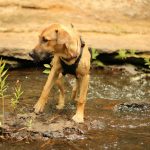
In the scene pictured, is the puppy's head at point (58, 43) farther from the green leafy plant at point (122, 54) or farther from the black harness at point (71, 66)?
the green leafy plant at point (122, 54)

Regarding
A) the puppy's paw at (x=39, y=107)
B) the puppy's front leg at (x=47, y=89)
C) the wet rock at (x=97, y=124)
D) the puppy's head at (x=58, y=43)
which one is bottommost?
the wet rock at (x=97, y=124)

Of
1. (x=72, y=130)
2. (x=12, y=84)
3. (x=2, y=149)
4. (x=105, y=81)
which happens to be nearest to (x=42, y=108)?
(x=72, y=130)

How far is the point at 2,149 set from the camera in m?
5.94

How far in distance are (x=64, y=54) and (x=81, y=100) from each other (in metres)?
0.71

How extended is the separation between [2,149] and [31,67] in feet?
12.5

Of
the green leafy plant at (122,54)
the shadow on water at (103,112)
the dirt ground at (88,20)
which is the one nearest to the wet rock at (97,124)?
the shadow on water at (103,112)

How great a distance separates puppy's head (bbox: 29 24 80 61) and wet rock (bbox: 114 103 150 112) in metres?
1.44

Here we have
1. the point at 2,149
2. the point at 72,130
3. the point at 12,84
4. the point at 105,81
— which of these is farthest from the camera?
the point at 105,81

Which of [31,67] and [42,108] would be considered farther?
[31,67]

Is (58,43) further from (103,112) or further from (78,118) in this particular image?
(103,112)

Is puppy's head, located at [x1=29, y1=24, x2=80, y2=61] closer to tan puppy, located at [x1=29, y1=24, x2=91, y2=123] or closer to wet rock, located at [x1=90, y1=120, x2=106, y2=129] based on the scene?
tan puppy, located at [x1=29, y1=24, x2=91, y2=123]

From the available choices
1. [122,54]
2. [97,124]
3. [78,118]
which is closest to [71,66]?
[78,118]

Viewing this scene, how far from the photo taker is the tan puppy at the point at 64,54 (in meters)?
6.38

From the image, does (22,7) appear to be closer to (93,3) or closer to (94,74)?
(93,3)
